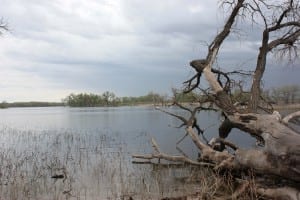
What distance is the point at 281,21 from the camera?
12.4 metres

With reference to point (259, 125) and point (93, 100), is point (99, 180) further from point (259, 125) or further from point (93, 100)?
point (93, 100)

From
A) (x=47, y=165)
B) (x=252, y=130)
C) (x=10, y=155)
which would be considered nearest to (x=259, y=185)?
(x=252, y=130)

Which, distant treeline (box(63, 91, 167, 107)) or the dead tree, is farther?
distant treeline (box(63, 91, 167, 107))

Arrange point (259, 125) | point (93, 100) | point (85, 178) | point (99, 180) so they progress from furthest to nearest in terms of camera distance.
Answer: point (93, 100)
point (85, 178)
point (99, 180)
point (259, 125)

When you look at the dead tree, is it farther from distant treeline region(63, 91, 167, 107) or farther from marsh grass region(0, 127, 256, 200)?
distant treeline region(63, 91, 167, 107)

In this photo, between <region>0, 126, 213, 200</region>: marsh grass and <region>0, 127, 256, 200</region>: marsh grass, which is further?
<region>0, 126, 213, 200</region>: marsh grass

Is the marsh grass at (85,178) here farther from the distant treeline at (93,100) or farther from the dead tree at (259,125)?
the distant treeline at (93,100)

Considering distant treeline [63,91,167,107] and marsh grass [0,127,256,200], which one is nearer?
marsh grass [0,127,256,200]

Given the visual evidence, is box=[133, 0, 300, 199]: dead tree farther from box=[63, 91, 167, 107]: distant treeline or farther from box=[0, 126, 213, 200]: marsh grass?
box=[63, 91, 167, 107]: distant treeline

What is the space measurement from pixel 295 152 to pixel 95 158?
38.7 ft

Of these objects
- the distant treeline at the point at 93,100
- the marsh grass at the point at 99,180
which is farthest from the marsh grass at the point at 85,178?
the distant treeline at the point at 93,100

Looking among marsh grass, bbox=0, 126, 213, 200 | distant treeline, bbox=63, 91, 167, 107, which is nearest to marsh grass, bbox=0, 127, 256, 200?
marsh grass, bbox=0, 126, 213, 200

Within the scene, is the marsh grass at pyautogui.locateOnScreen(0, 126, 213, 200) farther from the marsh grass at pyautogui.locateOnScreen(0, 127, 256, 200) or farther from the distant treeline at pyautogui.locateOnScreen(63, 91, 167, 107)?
the distant treeline at pyautogui.locateOnScreen(63, 91, 167, 107)

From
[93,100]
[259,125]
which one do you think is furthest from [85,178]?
[93,100]
